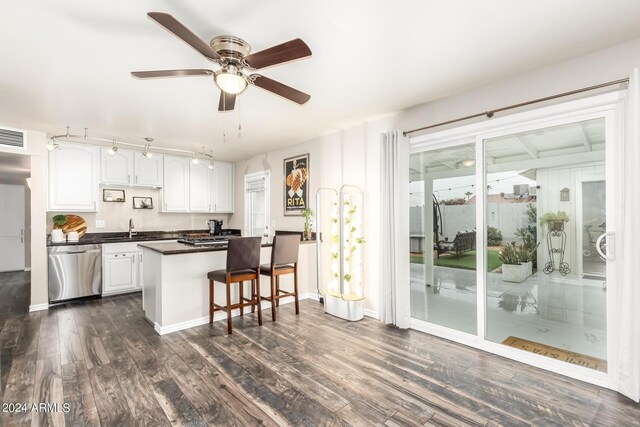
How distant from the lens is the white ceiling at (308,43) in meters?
1.81

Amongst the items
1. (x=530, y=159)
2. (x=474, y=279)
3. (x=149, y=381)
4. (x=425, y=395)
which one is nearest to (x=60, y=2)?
(x=149, y=381)

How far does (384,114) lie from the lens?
3.70 metres

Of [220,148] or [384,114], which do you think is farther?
[220,148]

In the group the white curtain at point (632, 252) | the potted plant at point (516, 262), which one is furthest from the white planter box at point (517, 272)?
the white curtain at point (632, 252)

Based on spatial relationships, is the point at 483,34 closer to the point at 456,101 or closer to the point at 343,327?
the point at 456,101

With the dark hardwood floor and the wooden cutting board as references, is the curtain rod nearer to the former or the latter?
the dark hardwood floor

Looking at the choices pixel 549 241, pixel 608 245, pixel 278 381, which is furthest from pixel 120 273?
pixel 608 245

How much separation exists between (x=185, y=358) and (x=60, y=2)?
2705 mm

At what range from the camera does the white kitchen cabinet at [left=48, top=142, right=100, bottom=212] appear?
182 inches

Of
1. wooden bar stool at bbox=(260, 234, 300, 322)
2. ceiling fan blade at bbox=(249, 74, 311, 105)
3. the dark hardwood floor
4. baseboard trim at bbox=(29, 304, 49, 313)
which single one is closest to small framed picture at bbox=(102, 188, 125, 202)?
baseboard trim at bbox=(29, 304, 49, 313)

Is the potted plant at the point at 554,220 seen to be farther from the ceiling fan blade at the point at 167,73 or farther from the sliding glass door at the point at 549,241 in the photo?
the ceiling fan blade at the point at 167,73

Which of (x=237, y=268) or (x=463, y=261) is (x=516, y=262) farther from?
(x=237, y=268)

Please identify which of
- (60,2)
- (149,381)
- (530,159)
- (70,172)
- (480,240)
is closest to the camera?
(60,2)

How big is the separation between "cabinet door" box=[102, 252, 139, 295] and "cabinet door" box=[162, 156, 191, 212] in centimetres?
108
